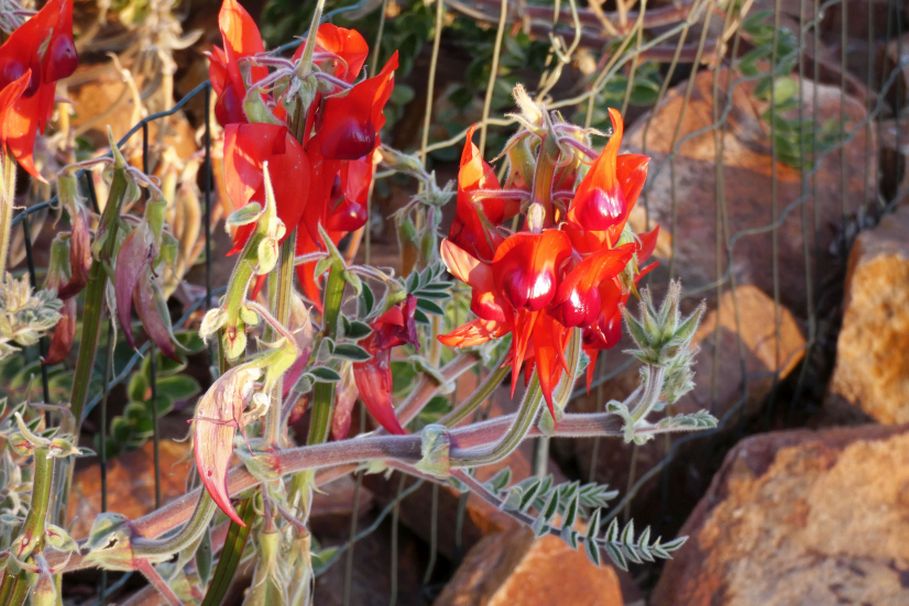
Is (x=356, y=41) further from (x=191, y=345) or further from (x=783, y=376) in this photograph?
(x=783, y=376)

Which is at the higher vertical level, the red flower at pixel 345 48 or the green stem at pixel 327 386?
the red flower at pixel 345 48

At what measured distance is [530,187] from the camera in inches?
29.3

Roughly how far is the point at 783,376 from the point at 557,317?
68.1 inches

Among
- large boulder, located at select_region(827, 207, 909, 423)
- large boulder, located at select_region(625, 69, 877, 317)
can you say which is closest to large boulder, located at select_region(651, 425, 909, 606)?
large boulder, located at select_region(827, 207, 909, 423)

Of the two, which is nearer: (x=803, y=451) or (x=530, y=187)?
(x=530, y=187)

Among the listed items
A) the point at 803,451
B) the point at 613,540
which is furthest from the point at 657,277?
the point at 613,540

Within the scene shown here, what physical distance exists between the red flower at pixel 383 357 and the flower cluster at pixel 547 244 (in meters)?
0.09

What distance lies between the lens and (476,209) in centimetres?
73

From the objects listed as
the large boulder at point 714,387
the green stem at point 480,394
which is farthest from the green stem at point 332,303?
the large boulder at point 714,387

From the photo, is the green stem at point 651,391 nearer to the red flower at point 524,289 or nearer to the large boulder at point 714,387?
the red flower at point 524,289

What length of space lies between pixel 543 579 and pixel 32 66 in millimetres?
980

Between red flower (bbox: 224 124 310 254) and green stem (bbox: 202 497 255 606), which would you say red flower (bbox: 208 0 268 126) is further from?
green stem (bbox: 202 497 255 606)

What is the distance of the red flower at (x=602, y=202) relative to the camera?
2.24 feet

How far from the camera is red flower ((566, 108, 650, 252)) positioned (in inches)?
26.9
